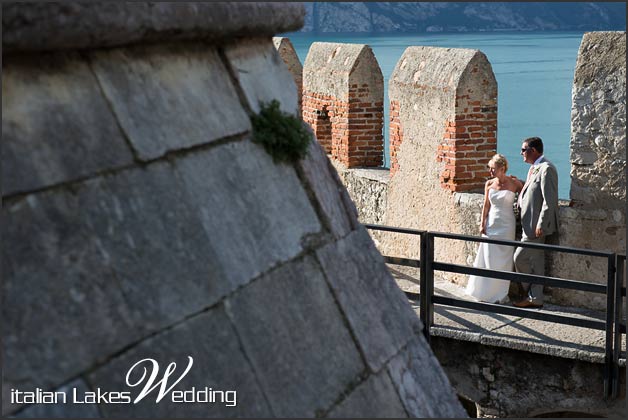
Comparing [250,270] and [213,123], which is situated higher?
[213,123]

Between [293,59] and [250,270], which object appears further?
[293,59]

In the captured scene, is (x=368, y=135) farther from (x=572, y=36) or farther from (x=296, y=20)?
(x=572, y=36)

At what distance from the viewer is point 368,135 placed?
438 inches

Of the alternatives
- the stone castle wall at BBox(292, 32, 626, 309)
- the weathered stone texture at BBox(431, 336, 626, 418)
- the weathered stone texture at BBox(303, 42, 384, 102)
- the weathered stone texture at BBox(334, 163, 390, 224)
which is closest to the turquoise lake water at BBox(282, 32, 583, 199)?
the weathered stone texture at BBox(303, 42, 384, 102)

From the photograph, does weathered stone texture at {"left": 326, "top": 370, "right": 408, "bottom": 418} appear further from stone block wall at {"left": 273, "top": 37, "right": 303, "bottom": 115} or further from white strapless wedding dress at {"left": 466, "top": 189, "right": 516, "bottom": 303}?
stone block wall at {"left": 273, "top": 37, "right": 303, "bottom": 115}

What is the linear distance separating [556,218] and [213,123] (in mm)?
6538

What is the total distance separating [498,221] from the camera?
8953 mm

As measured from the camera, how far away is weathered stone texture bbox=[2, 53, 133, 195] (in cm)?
212

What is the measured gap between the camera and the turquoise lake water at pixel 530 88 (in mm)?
11883

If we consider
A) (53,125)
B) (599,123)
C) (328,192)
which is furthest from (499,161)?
(53,125)

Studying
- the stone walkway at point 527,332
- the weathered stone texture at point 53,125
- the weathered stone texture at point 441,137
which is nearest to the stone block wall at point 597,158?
the stone walkway at point 527,332

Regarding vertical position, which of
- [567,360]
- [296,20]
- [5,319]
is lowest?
[567,360]

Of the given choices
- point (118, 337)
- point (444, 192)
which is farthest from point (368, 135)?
point (118, 337)

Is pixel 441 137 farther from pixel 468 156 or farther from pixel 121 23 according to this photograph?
pixel 121 23
